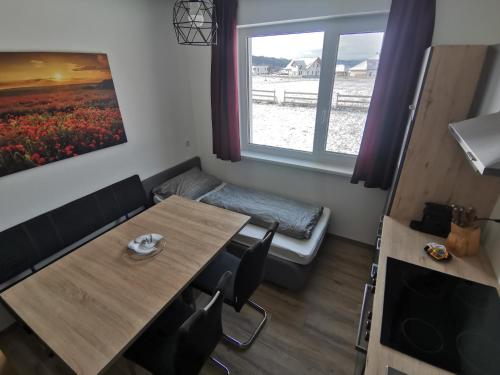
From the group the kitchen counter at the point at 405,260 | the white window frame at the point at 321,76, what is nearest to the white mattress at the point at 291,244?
the kitchen counter at the point at 405,260

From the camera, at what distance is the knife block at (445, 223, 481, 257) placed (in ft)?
4.47

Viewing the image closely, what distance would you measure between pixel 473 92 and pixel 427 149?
366mm

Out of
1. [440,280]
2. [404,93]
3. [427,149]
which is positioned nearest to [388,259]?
[440,280]

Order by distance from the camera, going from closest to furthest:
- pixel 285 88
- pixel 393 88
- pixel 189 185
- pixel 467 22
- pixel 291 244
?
pixel 467 22
pixel 393 88
pixel 291 244
pixel 285 88
pixel 189 185

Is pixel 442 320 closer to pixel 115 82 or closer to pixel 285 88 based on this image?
pixel 285 88

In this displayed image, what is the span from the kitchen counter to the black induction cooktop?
3 cm

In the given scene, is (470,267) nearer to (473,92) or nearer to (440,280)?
(440,280)

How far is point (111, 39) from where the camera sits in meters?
2.18

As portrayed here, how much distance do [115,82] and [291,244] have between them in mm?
2212

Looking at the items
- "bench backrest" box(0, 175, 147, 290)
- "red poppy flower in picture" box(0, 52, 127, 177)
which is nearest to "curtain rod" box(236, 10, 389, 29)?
"red poppy flower in picture" box(0, 52, 127, 177)

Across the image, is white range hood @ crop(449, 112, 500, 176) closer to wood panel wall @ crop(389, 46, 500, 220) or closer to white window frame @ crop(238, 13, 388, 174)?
wood panel wall @ crop(389, 46, 500, 220)

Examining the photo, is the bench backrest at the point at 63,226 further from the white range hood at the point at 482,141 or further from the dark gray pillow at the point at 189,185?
the white range hood at the point at 482,141

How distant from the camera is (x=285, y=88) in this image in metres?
2.62

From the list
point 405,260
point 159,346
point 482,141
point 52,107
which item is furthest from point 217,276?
point 52,107
